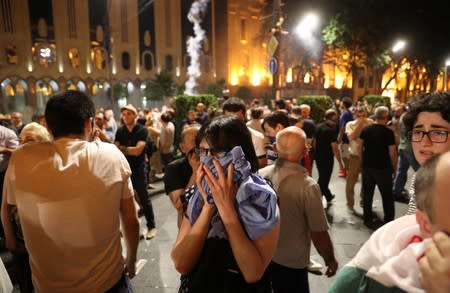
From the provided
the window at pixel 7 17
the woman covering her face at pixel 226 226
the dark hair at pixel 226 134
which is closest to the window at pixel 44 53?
the window at pixel 7 17

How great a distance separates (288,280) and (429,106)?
1.70 metres

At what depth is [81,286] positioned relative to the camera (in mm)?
1961

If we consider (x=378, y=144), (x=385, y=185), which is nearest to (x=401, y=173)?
(x=385, y=185)

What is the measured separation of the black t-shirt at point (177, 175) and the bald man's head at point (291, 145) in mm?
894

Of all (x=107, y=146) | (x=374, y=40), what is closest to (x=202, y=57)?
(x=374, y=40)

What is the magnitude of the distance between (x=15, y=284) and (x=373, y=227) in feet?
16.7

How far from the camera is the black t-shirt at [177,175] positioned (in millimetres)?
3248

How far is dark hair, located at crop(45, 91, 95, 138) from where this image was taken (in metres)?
2.07

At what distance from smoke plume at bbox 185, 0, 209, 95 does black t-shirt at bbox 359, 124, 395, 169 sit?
37452mm

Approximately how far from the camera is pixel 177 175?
128 inches

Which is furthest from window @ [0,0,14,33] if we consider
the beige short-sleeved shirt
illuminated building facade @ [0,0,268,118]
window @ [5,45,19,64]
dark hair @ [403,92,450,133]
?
dark hair @ [403,92,450,133]

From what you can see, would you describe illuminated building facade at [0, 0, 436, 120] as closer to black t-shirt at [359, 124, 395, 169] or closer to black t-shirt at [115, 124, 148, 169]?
black t-shirt at [359, 124, 395, 169]

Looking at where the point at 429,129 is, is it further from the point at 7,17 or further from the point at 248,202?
the point at 7,17

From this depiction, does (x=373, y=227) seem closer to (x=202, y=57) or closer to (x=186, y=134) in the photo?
(x=186, y=134)
